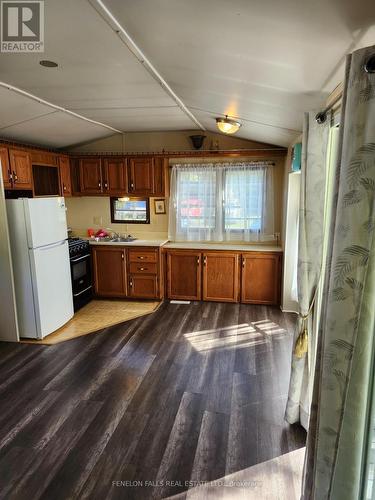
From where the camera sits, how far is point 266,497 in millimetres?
1654

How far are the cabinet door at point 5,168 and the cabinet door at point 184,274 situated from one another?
7.19ft

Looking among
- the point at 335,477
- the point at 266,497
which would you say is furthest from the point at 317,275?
the point at 266,497

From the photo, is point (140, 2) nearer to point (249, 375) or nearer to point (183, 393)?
point (183, 393)

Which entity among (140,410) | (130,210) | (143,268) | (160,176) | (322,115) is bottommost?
(140,410)

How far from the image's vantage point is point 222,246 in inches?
178

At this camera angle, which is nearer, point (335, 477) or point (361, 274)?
point (361, 274)

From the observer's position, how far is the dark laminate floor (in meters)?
1.78

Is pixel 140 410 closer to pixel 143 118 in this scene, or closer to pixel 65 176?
pixel 143 118

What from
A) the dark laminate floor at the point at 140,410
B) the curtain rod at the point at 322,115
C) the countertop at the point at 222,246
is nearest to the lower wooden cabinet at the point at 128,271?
the countertop at the point at 222,246

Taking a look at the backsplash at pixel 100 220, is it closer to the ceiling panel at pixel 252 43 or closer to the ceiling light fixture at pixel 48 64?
the ceiling panel at pixel 252 43

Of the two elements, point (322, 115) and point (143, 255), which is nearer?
point (322, 115)

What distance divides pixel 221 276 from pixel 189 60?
2.98m

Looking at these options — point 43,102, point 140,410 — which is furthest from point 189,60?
point 140,410

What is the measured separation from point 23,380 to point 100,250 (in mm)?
2205
